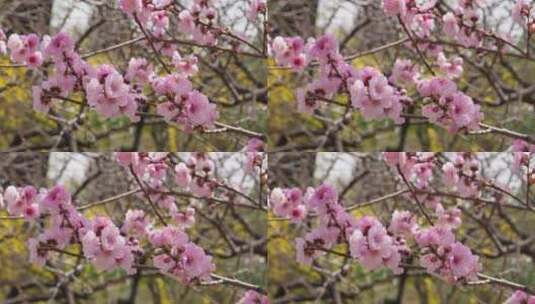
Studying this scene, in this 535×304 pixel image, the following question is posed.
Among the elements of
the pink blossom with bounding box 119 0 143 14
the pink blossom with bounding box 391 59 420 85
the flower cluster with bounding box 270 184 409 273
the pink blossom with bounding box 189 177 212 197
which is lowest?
the flower cluster with bounding box 270 184 409 273

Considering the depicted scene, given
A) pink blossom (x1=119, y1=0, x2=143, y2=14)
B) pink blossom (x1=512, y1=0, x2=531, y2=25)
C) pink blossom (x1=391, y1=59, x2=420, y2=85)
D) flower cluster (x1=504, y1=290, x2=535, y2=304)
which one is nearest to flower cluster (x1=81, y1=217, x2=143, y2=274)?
pink blossom (x1=119, y1=0, x2=143, y2=14)

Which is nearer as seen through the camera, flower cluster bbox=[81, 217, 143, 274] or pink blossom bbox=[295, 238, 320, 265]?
flower cluster bbox=[81, 217, 143, 274]

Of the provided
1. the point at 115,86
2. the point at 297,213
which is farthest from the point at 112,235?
the point at 297,213

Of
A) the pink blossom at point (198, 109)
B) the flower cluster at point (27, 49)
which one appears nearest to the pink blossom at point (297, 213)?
the pink blossom at point (198, 109)

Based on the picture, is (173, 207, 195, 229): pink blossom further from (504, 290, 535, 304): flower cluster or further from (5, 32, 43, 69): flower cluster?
(504, 290, 535, 304): flower cluster

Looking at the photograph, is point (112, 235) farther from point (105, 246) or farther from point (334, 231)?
point (334, 231)

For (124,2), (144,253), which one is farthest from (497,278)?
(124,2)

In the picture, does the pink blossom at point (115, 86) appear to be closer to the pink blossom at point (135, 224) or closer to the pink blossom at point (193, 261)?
the pink blossom at point (135, 224)

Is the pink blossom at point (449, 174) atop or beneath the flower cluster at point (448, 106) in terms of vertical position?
beneath

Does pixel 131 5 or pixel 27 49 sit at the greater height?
pixel 131 5

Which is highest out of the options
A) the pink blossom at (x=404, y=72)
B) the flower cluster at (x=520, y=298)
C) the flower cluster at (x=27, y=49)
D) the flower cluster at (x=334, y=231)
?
the flower cluster at (x=27, y=49)

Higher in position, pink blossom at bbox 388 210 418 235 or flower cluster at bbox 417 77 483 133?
flower cluster at bbox 417 77 483 133

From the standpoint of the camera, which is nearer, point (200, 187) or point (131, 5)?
point (131, 5)

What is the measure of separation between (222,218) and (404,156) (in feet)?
1.80
